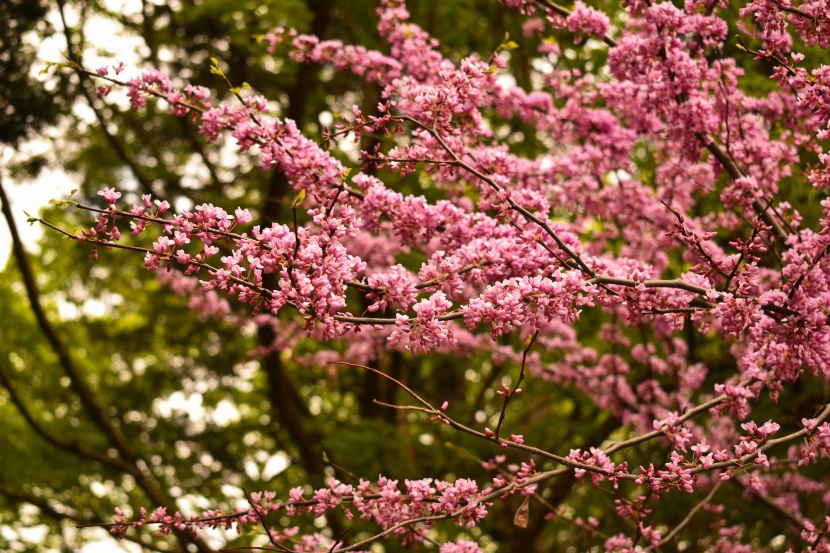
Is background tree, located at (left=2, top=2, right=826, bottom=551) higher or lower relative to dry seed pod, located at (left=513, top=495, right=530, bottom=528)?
higher

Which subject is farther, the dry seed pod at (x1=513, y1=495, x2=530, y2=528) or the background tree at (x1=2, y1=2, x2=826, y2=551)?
the background tree at (x1=2, y1=2, x2=826, y2=551)

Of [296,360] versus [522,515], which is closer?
[522,515]

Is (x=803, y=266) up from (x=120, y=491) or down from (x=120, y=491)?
down

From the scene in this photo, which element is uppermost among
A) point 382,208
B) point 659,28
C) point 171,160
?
point 171,160

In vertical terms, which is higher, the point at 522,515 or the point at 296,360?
the point at 296,360

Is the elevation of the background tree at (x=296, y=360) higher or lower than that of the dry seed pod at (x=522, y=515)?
higher

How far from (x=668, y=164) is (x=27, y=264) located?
661cm

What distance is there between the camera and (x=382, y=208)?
440 centimetres

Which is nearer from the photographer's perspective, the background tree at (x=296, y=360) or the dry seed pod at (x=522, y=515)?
the dry seed pod at (x=522, y=515)

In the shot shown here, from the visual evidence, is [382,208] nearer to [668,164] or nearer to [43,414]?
[668,164]

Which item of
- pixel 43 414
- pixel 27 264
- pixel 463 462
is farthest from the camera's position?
pixel 43 414

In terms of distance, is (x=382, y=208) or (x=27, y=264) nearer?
(x=382, y=208)

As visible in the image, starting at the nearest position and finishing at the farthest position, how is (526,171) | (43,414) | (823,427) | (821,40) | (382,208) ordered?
(823,427) → (821,40) → (382,208) → (526,171) → (43,414)

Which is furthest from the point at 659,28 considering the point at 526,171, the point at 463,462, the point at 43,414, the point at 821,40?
the point at 43,414
